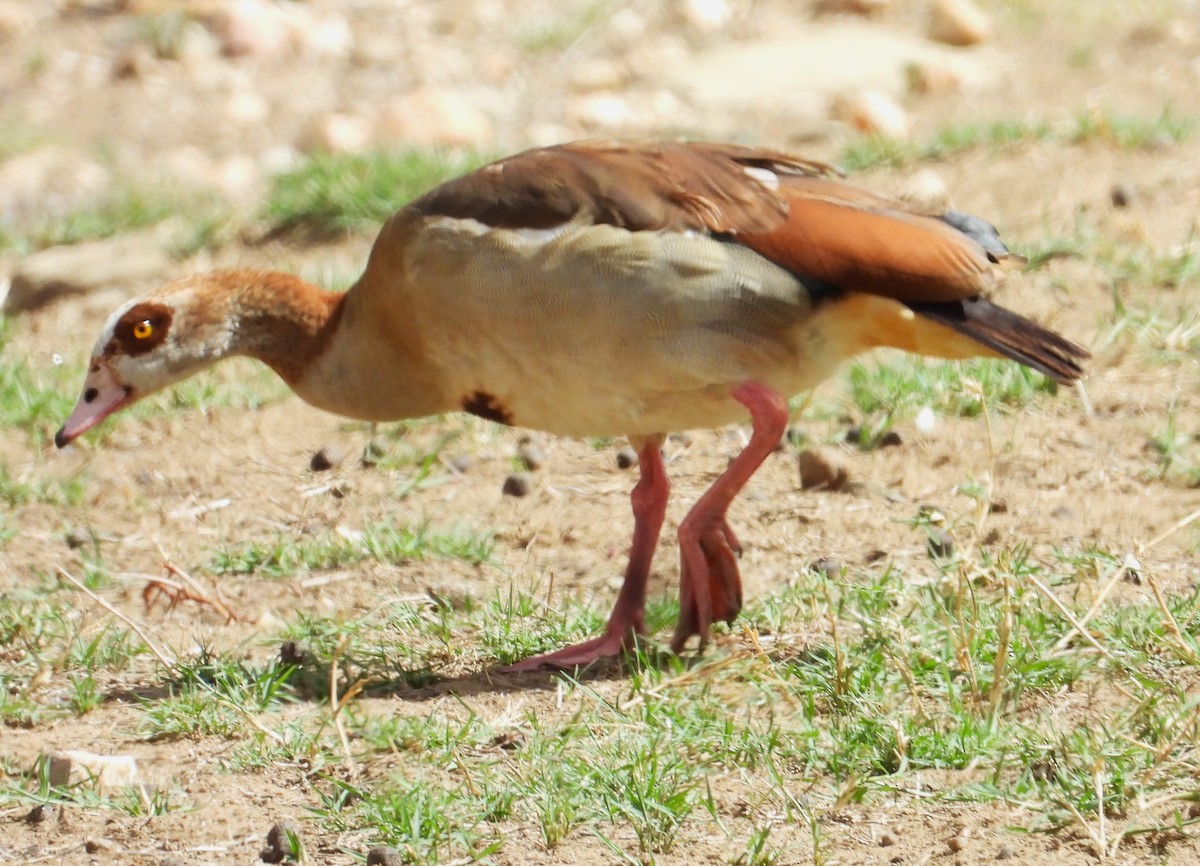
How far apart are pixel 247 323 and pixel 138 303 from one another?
13.2 inches

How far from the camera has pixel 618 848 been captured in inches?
143

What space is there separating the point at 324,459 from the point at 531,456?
0.76m

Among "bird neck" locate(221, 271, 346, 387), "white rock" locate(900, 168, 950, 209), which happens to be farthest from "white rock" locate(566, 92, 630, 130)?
"bird neck" locate(221, 271, 346, 387)

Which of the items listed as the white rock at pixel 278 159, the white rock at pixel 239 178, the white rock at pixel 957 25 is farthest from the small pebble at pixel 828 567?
the white rock at pixel 957 25

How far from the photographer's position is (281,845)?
12.1ft

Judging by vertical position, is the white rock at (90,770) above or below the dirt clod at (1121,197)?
below

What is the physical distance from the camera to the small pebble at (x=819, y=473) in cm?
575

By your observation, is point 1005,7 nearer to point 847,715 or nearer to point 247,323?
point 247,323

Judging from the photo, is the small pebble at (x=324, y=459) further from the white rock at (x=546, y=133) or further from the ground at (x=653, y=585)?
the white rock at (x=546, y=133)

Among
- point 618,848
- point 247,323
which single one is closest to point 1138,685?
point 618,848

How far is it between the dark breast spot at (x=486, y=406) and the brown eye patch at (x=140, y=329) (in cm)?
98

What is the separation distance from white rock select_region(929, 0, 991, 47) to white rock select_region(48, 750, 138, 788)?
26.1ft

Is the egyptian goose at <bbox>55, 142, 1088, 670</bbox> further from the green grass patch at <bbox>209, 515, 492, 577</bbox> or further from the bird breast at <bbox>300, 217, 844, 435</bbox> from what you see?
the green grass patch at <bbox>209, 515, 492, 577</bbox>

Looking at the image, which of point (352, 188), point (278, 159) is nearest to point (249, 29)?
point (278, 159)
